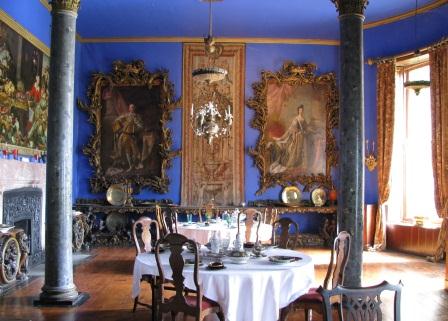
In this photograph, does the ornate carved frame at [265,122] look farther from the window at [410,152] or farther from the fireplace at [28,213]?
the fireplace at [28,213]

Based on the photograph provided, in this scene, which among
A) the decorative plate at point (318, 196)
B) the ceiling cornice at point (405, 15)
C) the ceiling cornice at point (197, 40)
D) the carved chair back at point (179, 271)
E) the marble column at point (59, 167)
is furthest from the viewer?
the ceiling cornice at point (197, 40)

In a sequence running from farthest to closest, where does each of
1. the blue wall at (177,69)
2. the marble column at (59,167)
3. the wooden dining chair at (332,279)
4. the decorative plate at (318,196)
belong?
the decorative plate at (318,196) < the blue wall at (177,69) < the marble column at (59,167) < the wooden dining chair at (332,279)

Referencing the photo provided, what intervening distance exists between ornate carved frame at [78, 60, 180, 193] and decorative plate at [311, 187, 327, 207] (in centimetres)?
298

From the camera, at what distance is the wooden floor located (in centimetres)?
568

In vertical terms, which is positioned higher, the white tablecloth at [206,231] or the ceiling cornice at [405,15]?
the ceiling cornice at [405,15]

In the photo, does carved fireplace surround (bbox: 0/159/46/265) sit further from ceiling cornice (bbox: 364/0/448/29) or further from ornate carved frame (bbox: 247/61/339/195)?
ceiling cornice (bbox: 364/0/448/29)

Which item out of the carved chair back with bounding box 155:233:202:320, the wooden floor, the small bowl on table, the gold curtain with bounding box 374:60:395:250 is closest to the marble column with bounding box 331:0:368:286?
the wooden floor

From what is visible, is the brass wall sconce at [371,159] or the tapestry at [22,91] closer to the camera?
the tapestry at [22,91]

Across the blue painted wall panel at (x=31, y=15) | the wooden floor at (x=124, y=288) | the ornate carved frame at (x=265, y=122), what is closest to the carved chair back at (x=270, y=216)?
the wooden floor at (x=124, y=288)

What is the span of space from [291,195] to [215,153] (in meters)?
1.82

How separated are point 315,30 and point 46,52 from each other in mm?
5217

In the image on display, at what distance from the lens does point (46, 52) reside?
368 inches

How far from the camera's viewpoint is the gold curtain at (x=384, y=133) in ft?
34.8

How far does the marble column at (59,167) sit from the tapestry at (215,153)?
17.2 ft
